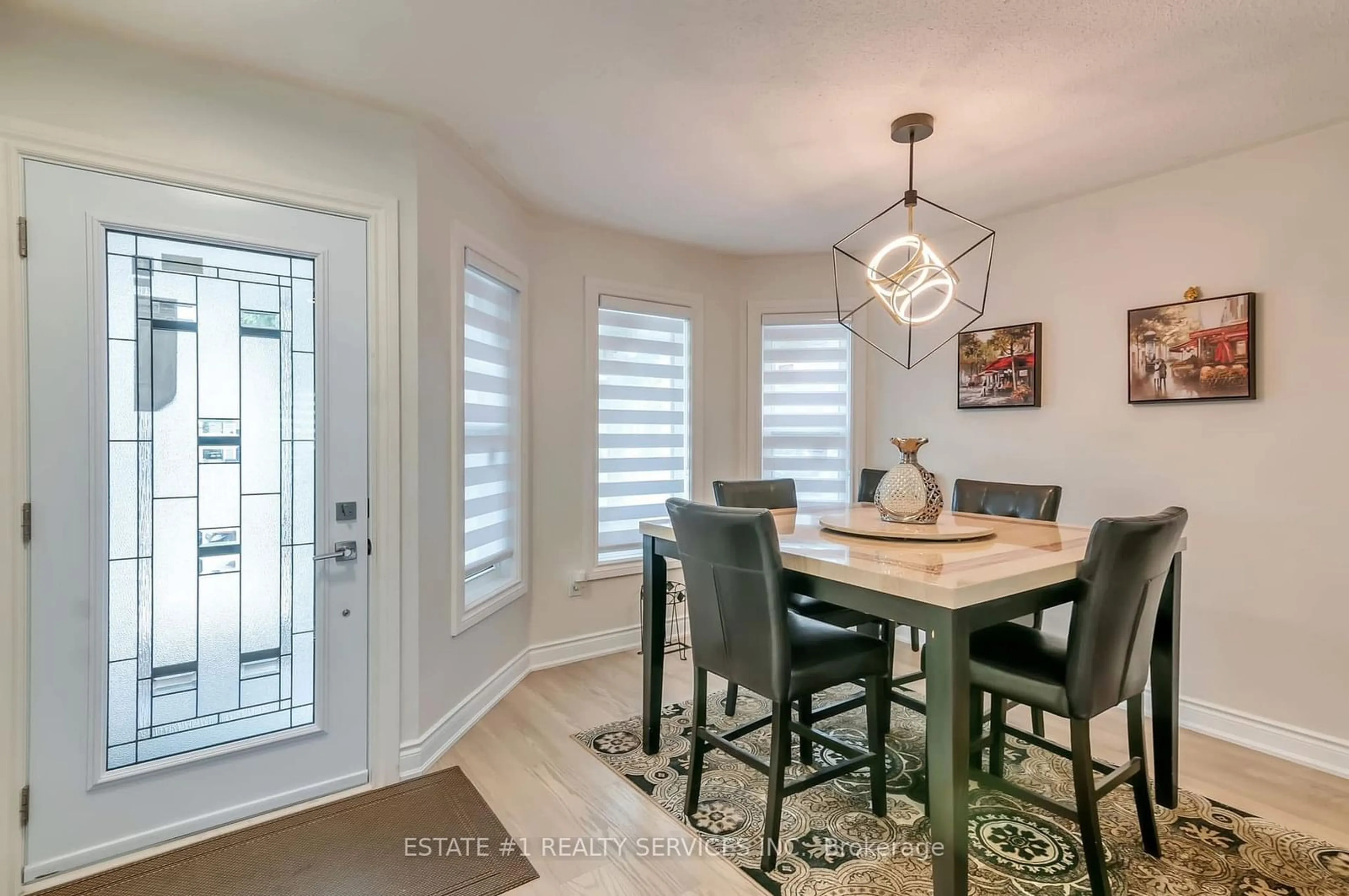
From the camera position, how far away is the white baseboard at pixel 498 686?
242 centimetres

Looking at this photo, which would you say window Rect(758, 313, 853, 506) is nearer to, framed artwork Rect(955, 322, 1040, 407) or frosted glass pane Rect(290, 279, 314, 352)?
framed artwork Rect(955, 322, 1040, 407)

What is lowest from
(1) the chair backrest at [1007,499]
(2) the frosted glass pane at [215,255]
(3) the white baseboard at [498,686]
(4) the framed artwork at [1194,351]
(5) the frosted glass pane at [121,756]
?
(3) the white baseboard at [498,686]

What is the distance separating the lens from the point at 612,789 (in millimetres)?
2305

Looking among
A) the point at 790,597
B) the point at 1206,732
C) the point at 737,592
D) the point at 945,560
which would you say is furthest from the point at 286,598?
the point at 1206,732

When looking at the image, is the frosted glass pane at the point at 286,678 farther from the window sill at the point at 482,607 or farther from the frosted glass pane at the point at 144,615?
the window sill at the point at 482,607

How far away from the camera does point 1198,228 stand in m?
2.78

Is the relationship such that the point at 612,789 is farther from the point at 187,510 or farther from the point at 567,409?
the point at 567,409

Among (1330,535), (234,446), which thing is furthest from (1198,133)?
(234,446)

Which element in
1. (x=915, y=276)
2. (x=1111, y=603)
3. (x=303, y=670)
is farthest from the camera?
(x=915, y=276)

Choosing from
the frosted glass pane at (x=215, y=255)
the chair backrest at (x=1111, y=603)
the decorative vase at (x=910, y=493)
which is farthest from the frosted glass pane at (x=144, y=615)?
the chair backrest at (x=1111, y=603)

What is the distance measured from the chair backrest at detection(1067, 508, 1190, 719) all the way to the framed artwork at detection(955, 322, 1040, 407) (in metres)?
1.76

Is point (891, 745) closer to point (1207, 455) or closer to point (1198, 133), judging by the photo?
point (1207, 455)

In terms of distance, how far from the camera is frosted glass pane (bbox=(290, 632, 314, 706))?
7.19 ft

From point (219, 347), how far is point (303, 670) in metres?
1.11
